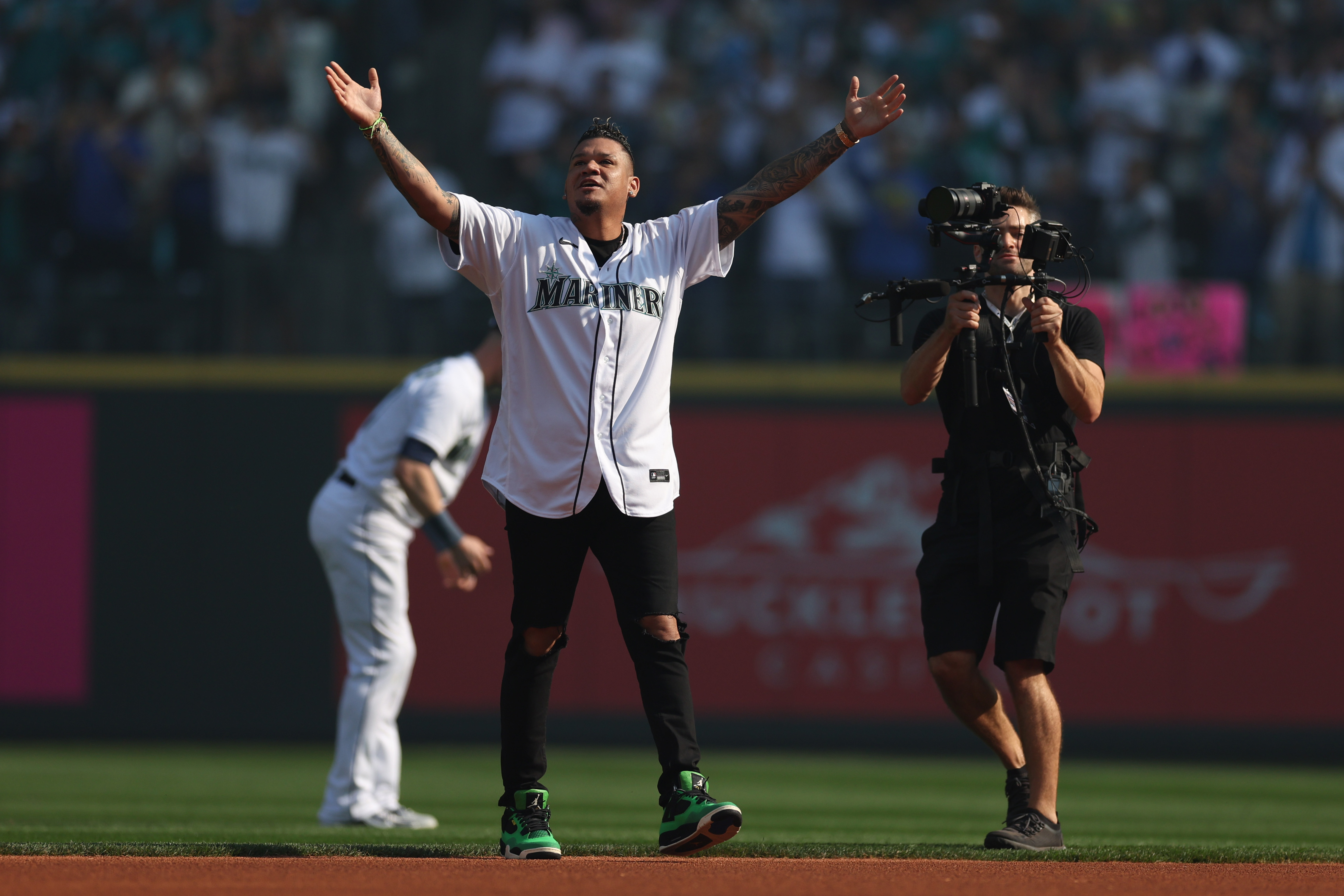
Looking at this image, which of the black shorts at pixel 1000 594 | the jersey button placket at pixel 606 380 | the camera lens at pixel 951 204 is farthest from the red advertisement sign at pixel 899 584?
the jersey button placket at pixel 606 380

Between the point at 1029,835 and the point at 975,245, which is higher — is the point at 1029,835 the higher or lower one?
the lower one

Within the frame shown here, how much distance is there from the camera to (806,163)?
5559 millimetres

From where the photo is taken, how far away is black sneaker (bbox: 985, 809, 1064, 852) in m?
5.80

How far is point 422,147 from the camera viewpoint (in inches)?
589

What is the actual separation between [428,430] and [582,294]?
2.28 m

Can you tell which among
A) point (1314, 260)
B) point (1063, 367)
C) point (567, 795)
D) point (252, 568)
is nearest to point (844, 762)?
point (567, 795)

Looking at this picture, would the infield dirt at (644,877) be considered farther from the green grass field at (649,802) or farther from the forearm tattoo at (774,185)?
the forearm tattoo at (774,185)

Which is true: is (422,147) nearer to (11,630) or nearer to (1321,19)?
(11,630)

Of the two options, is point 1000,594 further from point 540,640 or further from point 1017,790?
point 540,640

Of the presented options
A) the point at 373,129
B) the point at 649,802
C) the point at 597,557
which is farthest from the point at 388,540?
the point at 373,129

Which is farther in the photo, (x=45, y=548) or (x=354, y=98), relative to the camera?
(x=45, y=548)

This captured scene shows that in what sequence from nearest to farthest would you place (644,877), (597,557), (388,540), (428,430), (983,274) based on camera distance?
(644,877) → (597,557) → (983,274) → (428,430) → (388,540)

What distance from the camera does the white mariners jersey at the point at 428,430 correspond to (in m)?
7.62

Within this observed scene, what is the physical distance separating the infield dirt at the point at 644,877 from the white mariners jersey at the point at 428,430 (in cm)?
269
